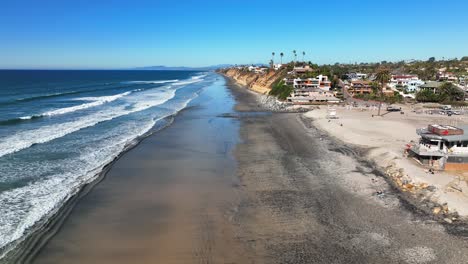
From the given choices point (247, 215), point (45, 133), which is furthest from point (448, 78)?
point (45, 133)

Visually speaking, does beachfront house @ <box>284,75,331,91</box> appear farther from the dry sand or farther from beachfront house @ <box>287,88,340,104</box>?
the dry sand

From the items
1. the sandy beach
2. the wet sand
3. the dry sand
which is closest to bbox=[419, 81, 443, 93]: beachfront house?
the dry sand

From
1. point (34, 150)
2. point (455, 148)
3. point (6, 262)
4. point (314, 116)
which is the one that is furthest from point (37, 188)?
point (314, 116)

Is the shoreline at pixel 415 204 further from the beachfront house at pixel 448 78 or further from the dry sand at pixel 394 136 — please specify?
the beachfront house at pixel 448 78

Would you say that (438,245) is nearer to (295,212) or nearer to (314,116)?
(295,212)

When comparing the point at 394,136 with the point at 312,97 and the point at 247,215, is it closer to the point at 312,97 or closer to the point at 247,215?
the point at 247,215

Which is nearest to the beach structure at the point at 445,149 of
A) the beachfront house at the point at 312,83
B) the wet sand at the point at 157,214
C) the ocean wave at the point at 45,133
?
the wet sand at the point at 157,214
